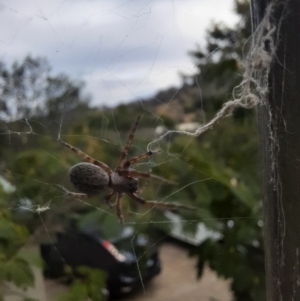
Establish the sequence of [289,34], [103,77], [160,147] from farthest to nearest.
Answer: [160,147]
[103,77]
[289,34]

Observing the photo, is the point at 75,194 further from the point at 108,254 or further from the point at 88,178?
the point at 108,254

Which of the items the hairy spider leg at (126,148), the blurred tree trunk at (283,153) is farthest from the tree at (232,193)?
the blurred tree trunk at (283,153)

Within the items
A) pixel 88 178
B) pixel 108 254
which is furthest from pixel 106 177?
pixel 108 254

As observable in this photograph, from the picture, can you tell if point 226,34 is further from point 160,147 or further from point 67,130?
point 67,130

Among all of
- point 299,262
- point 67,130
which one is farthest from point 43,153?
point 299,262

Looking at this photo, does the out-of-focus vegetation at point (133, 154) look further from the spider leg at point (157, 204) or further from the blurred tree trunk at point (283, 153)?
the blurred tree trunk at point (283, 153)

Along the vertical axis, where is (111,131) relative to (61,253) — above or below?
above
